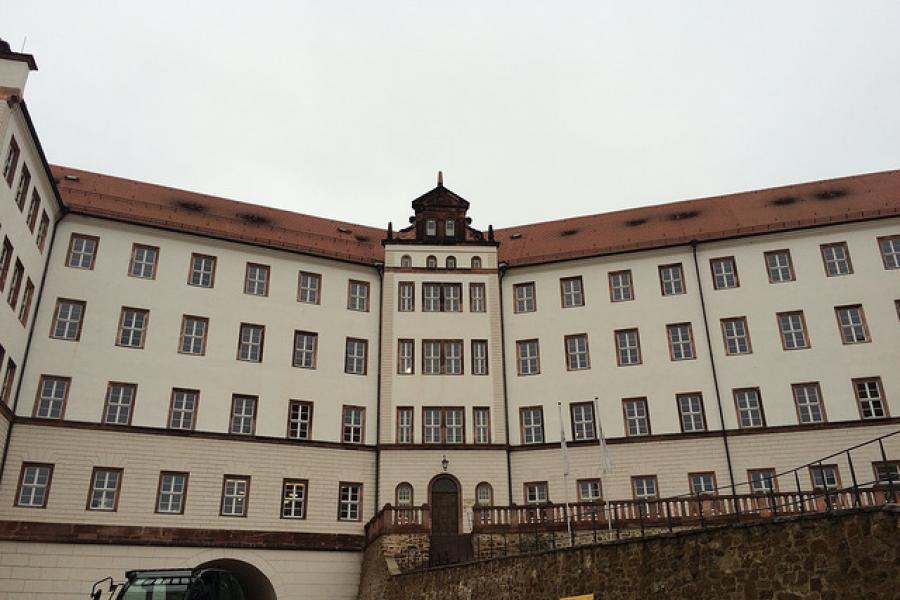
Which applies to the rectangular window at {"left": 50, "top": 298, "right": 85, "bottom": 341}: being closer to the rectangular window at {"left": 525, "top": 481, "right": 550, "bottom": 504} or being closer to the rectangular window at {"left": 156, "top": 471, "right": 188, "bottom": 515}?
the rectangular window at {"left": 156, "top": 471, "right": 188, "bottom": 515}

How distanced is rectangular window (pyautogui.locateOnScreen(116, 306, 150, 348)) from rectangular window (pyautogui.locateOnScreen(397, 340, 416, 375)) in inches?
439

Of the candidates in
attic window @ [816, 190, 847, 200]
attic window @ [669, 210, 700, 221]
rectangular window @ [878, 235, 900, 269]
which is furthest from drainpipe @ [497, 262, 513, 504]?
rectangular window @ [878, 235, 900, 269]

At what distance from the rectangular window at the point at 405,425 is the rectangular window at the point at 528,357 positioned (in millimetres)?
5587

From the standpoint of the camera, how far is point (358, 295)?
38.2m

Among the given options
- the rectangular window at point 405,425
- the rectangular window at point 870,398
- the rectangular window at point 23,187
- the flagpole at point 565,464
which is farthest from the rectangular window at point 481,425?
the rectangular window at point 23,187

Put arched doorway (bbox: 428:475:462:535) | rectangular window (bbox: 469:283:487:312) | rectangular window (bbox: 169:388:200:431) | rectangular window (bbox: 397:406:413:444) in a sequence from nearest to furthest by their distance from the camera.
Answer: rectangular window (bbox: 169:388:200:431), arched doorway (bbox: 428:475:462:535), rectangular window (bbox: 397:406:413:444), rectangular window (bbox: 469:283:487:312)

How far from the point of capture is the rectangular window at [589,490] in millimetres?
33938

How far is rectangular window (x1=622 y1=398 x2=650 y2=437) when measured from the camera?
34500 millimetres

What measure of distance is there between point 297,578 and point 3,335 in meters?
14.4

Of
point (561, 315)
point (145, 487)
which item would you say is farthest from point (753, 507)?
point (145, 487)

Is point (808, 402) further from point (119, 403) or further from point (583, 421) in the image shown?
point (119, 403)

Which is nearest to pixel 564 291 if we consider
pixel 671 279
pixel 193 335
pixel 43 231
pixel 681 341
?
pixel 671 279

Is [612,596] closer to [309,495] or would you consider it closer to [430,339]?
[309,495]

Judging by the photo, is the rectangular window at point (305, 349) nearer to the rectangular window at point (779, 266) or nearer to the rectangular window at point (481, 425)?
the rectangular window at point (481, 425)
